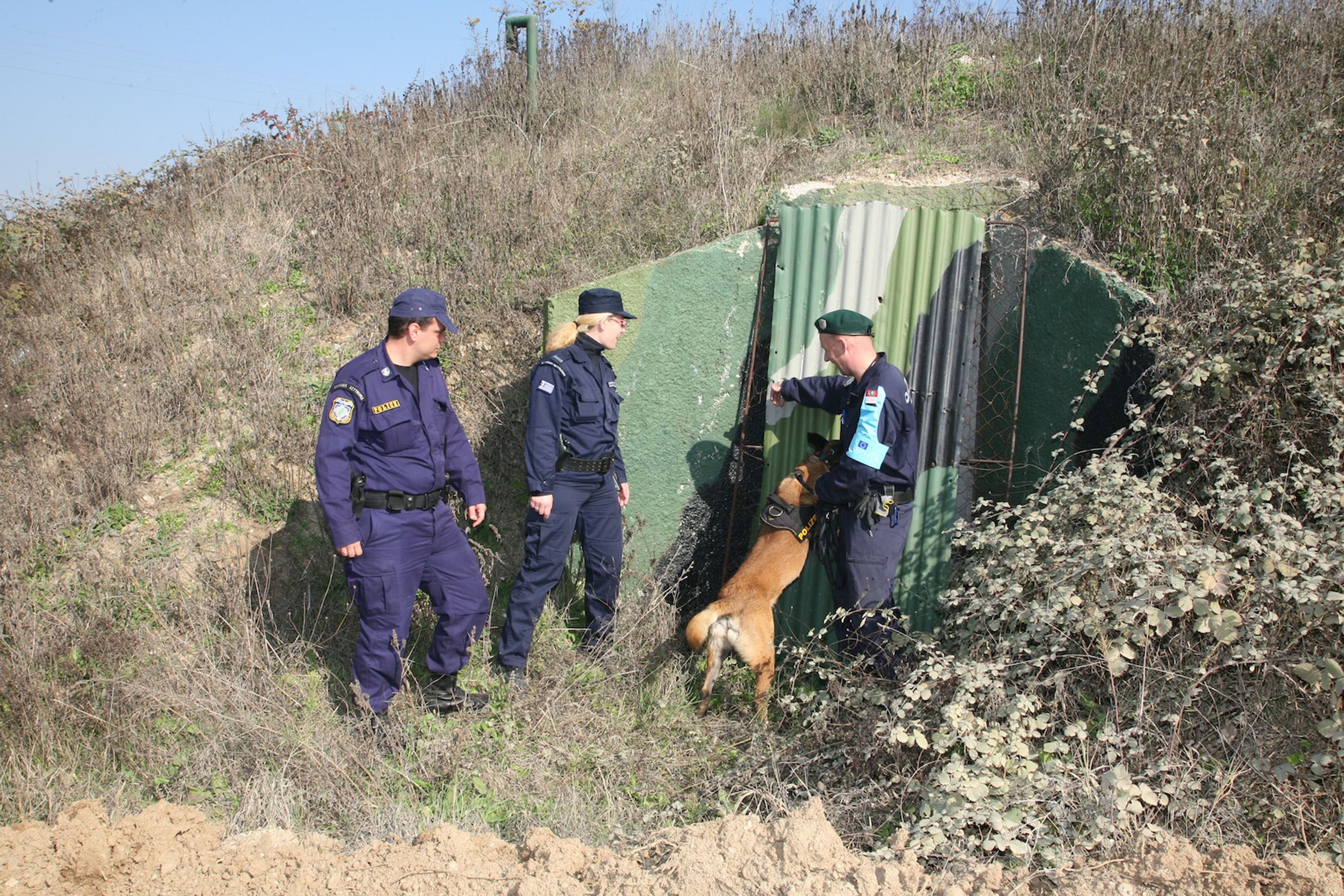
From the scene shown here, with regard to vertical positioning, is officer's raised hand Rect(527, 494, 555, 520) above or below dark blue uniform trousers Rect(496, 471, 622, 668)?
above

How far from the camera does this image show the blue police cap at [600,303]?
14.0 feet

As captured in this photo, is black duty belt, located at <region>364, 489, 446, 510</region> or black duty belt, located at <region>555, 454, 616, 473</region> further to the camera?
black duty belt, located at <region>555, 454, 616, 473</region>

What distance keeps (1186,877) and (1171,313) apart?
2761 mm

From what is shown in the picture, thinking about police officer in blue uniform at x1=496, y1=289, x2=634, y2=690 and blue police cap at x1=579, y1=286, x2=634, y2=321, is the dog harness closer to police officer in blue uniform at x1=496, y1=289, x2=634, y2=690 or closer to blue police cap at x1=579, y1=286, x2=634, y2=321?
police officer in blue uniform at x1=496, y1=289, x2=634, y2=690

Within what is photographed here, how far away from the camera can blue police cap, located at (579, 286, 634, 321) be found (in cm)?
428

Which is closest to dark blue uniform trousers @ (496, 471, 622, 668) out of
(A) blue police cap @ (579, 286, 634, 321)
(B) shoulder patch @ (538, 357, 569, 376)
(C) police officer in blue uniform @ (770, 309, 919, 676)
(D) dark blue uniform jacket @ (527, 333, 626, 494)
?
(D) dark blue uniform jacket @ (527, 333, 626, 494)

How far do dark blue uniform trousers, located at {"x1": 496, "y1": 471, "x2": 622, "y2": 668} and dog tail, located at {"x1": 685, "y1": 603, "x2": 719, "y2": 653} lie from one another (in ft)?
2.32

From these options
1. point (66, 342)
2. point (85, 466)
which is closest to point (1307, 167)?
point (85, 466)

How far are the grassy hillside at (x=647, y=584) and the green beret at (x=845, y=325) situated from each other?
1106 millimetres

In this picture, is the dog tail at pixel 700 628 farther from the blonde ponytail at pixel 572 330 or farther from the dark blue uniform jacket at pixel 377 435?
the blonde ponytail at pixel 572 330

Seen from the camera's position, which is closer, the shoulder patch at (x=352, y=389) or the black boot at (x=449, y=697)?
the shoulder patch at (x=352, y=389)

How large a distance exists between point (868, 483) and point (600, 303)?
5.36ft

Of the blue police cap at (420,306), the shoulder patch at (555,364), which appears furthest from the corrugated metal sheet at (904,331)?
the blue police cap at (420,306)

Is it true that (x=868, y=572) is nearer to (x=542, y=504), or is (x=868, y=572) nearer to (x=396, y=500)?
(x=542, y=504)
